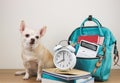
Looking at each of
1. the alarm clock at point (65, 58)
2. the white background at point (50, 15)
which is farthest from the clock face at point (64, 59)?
the white background at point (50, 15)

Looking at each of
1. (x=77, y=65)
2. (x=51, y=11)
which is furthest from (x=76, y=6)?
(x=77, y=65)

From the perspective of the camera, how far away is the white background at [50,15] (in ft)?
4.74

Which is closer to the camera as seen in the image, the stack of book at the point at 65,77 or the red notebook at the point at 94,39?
the stack of book at the point at 65,77

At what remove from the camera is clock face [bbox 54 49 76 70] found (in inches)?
40.9

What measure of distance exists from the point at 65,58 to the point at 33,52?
0.21m

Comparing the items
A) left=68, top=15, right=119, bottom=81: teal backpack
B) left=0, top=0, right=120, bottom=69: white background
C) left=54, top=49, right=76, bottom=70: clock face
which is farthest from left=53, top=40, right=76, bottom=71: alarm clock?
left=0, top=0, right=120, bottom=69: white background

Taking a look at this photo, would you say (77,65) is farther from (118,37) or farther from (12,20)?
(12,20)

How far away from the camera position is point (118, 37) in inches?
57.7

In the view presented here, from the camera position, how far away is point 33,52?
1.19 m

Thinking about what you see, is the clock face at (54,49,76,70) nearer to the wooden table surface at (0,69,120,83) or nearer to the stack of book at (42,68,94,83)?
the stack of book at (42,68,94,83)

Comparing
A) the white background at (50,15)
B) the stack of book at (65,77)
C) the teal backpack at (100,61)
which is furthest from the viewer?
the white background at (50,15)

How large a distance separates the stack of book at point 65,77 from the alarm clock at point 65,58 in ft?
0.08

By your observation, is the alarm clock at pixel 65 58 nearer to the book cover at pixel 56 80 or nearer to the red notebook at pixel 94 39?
the book cover at pixel 56 80

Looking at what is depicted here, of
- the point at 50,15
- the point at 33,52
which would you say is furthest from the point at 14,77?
the point at 50,15
